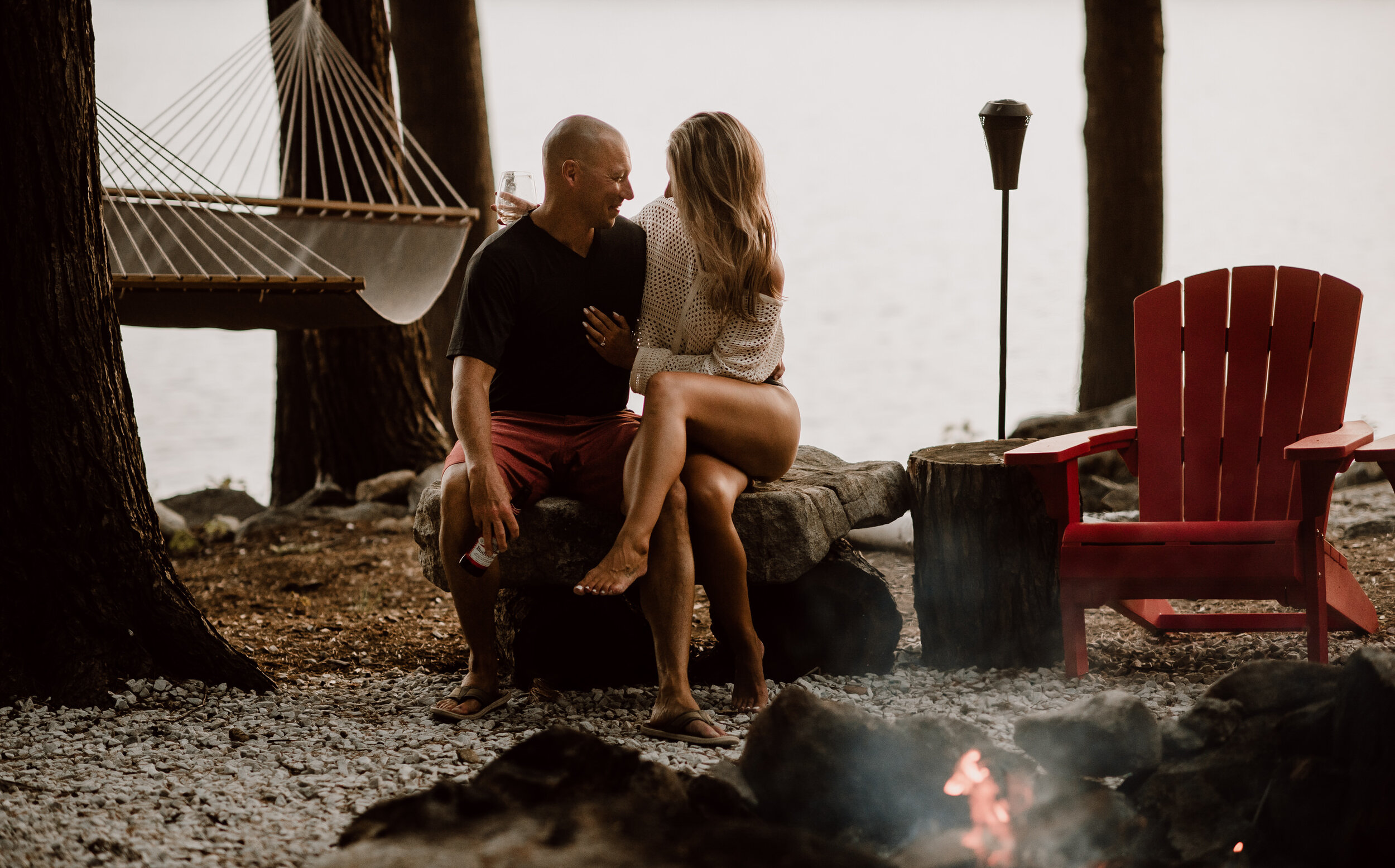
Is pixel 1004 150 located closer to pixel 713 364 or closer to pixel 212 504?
pixel 713 364

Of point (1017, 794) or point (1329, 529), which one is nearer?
point (1017, 794)

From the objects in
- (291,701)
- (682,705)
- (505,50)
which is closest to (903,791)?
(682,705)

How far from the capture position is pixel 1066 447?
2.57m

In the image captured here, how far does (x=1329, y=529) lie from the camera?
4184 millimetres

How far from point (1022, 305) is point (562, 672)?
6.14 m

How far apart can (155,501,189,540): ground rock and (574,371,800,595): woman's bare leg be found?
3361 millimetres

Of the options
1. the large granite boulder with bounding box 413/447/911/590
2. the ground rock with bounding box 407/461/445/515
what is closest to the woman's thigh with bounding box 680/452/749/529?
the large granite boulder with bounding box 413/447/911/590

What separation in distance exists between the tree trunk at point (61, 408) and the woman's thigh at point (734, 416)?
1.22 meters

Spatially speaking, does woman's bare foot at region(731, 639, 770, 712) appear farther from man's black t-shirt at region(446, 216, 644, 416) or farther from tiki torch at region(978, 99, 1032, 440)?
tiki torch at region(978, 99, 1032, 440)

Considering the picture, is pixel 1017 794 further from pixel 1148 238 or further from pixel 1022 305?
pixel 1022 305

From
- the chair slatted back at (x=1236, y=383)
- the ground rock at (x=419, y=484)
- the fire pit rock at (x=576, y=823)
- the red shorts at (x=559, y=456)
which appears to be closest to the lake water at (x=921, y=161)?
the ground rock at (x=419, y=484)

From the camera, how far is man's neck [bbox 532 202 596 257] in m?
2.61

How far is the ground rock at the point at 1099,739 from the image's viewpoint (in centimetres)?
178

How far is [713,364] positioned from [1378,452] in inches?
56.7
